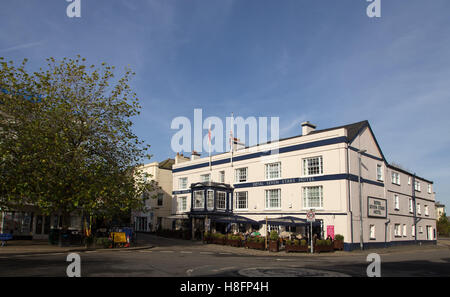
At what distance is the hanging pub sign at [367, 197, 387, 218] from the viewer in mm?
31092

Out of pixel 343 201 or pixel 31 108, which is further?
pixel 343 201

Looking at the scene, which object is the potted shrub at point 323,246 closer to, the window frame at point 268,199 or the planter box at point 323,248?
the planter box at point 323,248

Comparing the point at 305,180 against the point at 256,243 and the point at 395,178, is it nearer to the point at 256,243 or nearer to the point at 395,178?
the point at 256,243

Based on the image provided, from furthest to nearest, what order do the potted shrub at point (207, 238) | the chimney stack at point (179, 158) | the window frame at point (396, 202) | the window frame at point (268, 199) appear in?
the chimney stack at point (179, 158), the window frame at point (396, 202), the window frame at point (268, 199), the potted shrub at point (207, 238)

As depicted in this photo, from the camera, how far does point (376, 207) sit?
32125mm

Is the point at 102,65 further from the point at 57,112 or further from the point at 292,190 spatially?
the point at 292,190

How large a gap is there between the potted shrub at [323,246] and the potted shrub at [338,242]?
73 cm

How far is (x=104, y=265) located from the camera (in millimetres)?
14258

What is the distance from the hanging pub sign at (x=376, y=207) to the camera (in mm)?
31092

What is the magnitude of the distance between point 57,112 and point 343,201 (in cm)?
2176

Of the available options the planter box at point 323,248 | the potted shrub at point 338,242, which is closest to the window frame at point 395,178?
the potted shrub at point 338,242

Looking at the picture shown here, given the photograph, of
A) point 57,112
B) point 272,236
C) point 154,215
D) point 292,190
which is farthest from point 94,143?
point 154,215
